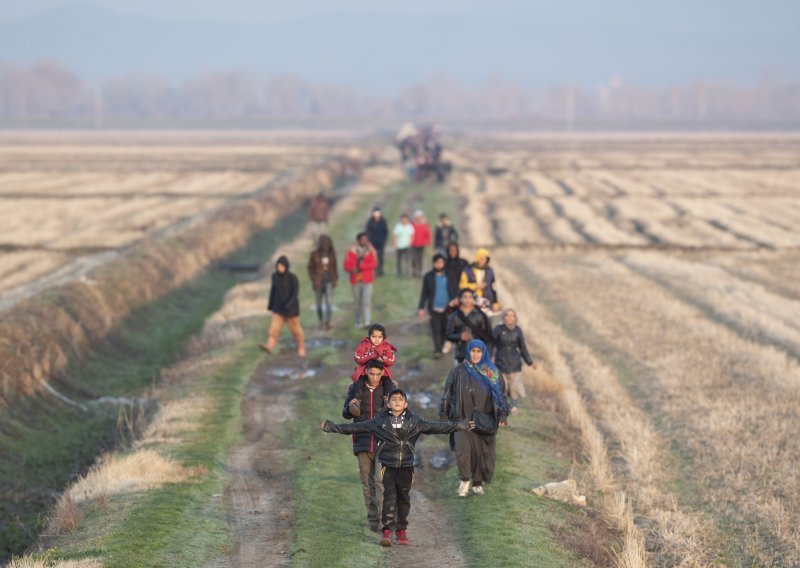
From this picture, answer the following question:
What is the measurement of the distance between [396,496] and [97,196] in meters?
42.9

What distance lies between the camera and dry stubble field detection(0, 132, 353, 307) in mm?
31469

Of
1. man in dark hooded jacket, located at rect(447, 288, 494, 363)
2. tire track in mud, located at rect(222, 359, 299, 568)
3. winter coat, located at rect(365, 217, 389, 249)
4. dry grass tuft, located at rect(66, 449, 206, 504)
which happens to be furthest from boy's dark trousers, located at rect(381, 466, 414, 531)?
winter coat, located at rect(365, 217, 389, 249)

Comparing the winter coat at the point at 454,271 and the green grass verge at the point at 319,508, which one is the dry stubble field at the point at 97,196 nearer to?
the winter coat at the point at 454,271

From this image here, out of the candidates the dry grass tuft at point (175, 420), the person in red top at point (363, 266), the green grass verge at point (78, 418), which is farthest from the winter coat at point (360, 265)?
the dry grass tuft at point (175, 420)

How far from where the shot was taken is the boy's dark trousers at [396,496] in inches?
428

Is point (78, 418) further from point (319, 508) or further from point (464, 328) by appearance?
point (319, 508)

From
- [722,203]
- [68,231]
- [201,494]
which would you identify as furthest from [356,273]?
[722,203]

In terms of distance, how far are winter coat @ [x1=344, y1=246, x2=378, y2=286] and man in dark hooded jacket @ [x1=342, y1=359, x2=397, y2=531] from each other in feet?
28.6

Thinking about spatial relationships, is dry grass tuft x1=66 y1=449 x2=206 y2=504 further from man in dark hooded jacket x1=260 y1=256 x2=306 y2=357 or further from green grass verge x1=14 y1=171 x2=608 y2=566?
man in dark hooded jacket x1=260 y1=256 x2=306 y2=357

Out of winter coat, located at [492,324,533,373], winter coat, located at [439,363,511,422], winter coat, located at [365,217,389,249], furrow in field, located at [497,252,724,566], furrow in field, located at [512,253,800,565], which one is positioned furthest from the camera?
winter coat, located at [365,217,389,249]

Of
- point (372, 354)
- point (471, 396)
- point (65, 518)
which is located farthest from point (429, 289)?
point (65, 518)

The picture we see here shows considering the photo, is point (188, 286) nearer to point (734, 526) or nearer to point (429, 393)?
point (429, 393)

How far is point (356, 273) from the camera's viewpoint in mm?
20234

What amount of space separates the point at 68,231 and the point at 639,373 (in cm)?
2413
